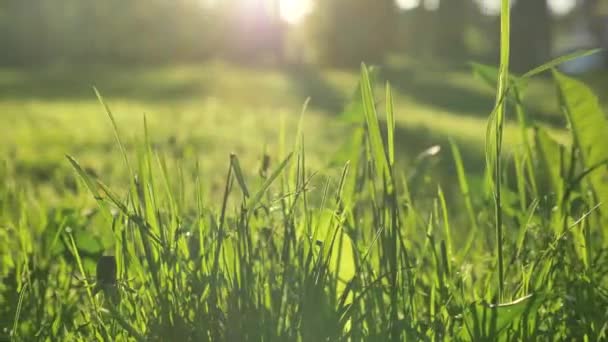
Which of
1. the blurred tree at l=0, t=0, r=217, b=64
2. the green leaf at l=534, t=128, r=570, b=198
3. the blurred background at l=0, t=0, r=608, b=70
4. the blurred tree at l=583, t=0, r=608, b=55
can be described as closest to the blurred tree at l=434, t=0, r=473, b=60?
the blurred tree at l=583, t=0, r=608, b=55

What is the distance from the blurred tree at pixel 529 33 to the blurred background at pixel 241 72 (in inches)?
1.9

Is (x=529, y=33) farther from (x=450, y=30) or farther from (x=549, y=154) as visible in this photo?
(x=549, y=154)

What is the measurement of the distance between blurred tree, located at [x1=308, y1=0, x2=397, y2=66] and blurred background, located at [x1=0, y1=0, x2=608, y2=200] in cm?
4

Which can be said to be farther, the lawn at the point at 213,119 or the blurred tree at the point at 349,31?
the blurred tree at the point at 349,31

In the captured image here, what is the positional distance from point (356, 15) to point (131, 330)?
22.3 metres

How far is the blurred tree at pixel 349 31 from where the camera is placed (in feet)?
72.1

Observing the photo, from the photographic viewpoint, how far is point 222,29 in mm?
24125

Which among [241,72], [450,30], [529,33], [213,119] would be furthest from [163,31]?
[213,119]

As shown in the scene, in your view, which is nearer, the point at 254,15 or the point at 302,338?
the point at 302,338

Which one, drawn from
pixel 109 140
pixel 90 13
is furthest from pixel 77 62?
pixel 109 140

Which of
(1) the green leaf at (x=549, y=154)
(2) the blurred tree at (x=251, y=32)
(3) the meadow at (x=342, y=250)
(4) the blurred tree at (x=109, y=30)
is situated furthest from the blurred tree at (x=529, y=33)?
(1) the green leaf at (x=549, y=154)

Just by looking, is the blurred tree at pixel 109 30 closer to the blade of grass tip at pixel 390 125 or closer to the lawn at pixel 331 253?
the lawn at pixel 331 253

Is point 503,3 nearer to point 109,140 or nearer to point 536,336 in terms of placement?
point 536,336

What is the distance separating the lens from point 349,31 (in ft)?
72.1
